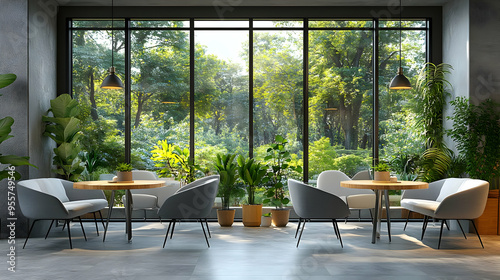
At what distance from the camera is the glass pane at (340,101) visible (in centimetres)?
830

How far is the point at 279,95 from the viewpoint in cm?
834

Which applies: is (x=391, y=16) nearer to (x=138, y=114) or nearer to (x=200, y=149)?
(x=200, y=149)

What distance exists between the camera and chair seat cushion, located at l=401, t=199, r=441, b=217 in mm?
6020

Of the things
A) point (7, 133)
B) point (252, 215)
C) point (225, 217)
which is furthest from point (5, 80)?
point (252, 215)

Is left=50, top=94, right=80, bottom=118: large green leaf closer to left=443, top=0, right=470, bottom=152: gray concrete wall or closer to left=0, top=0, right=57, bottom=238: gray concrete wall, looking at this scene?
left=0, top=0, right=57, bottom=238: gray concrete wall

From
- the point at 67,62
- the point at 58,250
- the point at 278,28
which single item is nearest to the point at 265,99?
the point at 278,28

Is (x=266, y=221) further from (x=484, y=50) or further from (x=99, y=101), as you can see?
(x=484, y=50)

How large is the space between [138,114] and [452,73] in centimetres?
536

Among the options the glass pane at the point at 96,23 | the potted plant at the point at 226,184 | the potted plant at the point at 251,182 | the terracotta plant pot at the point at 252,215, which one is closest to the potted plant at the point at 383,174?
the potted plant at the point at 251,182

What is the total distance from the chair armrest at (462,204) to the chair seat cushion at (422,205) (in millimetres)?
143

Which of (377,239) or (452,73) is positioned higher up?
(452,73)

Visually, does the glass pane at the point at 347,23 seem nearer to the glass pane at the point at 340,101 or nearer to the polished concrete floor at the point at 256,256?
the glass pane at the point at 340,101

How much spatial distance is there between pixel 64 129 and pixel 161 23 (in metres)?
2.55

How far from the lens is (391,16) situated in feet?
27.4
